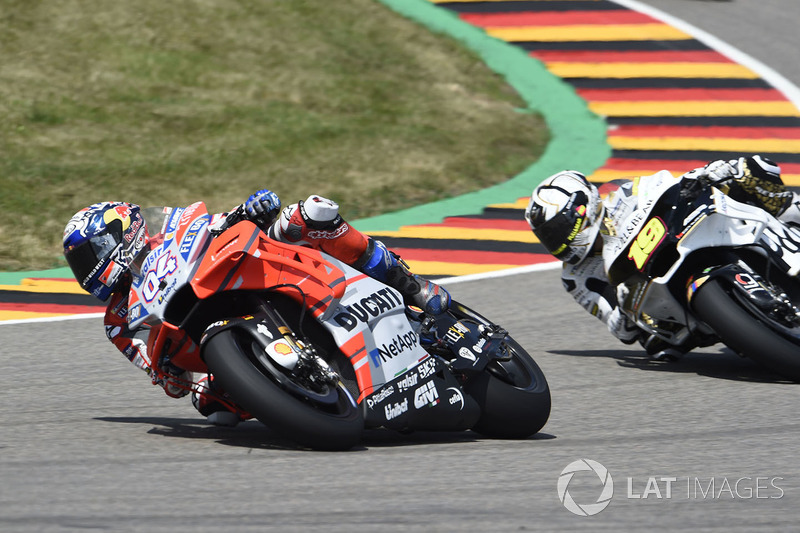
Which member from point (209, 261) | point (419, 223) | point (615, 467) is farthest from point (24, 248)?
point (615, 467)

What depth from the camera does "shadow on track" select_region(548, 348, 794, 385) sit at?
21.4ft

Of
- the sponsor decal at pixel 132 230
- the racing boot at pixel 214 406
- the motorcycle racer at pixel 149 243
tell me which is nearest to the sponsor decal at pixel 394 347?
the motorcycle racer at pixel 149 243

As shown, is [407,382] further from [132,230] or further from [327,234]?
[132,230]

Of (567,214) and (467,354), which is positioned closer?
(467,354)

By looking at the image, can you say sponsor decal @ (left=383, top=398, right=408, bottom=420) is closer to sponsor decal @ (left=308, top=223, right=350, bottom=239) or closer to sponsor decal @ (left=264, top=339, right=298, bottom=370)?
sponsor decal @ (left=264, top=339, right=298, bottom=370)

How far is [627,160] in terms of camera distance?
469 inches

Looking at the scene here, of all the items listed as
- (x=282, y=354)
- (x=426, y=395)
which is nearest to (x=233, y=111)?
(x=426, y=395)

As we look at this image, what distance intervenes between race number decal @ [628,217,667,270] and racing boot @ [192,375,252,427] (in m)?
2.58

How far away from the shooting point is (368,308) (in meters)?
5.04

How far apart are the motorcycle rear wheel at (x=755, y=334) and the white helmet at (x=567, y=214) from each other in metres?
0.91

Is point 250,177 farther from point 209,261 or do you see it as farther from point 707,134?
point 209,261

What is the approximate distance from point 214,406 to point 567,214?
2.43 metres

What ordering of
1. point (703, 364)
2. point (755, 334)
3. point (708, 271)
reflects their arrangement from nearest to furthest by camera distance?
1. point (755, 334)
2. point (708, 271)
3. point (703, 364)

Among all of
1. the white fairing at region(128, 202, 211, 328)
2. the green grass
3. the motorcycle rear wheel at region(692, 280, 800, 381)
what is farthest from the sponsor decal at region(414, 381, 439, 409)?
the green grass
